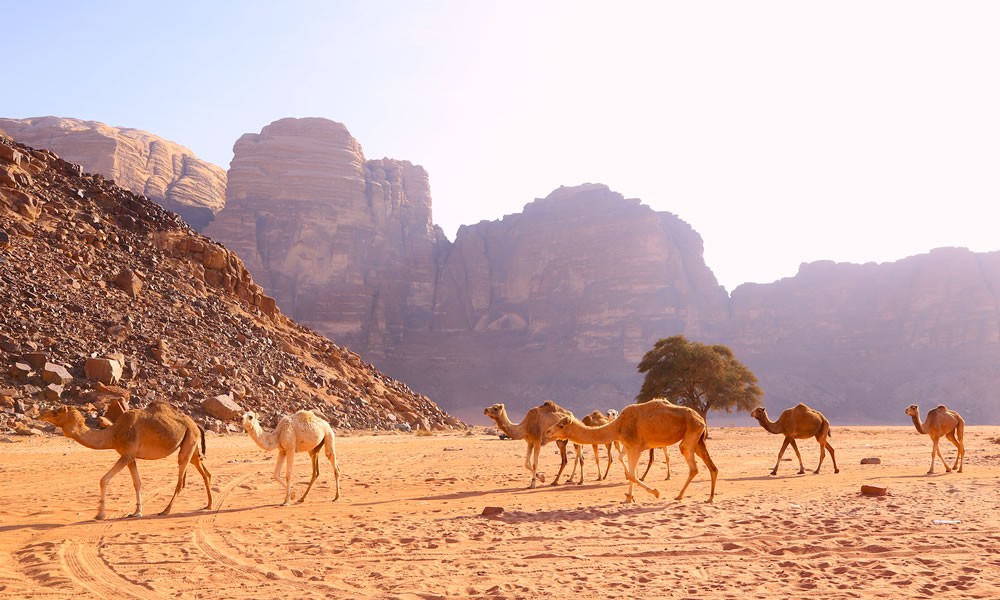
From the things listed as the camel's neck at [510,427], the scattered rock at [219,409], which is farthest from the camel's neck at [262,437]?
the scattered rock at [219,409]

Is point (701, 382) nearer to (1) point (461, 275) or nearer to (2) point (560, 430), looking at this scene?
(2) point (560, 430)

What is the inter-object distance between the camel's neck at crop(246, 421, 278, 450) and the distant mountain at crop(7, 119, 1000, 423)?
102146 mm

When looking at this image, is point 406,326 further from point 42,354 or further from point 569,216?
point 42,354

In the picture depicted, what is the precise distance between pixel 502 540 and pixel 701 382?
42.5 metres

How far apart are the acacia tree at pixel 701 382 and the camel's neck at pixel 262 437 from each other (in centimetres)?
3815

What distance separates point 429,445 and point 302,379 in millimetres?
12579

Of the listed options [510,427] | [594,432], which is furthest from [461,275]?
[594,432]

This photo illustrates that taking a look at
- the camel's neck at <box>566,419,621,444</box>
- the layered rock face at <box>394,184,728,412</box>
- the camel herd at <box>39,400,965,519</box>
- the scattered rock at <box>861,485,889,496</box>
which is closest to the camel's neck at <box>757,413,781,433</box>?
the scattered rock at <box>861,485,889,496</box>

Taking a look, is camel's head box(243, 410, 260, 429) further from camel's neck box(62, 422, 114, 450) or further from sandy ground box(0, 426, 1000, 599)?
camel's neck box(62, 422, 114, 450)

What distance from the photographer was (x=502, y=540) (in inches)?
419

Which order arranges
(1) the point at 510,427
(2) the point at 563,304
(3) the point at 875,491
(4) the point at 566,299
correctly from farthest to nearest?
(4) the point at 566,299
(2) the point at 563,304
(1) the point at 510,427
(3) the point at 875,491

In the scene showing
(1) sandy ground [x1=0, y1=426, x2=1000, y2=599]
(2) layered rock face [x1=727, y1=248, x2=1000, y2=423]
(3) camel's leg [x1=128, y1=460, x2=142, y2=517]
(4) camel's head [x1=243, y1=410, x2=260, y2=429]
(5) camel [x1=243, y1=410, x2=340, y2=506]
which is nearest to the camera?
(1) sandy ground [x1=0, y1=426, x2=1000, y2=599]

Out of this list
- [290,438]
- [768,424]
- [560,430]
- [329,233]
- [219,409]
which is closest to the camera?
[290,438]

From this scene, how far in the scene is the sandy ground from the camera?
323 inches
